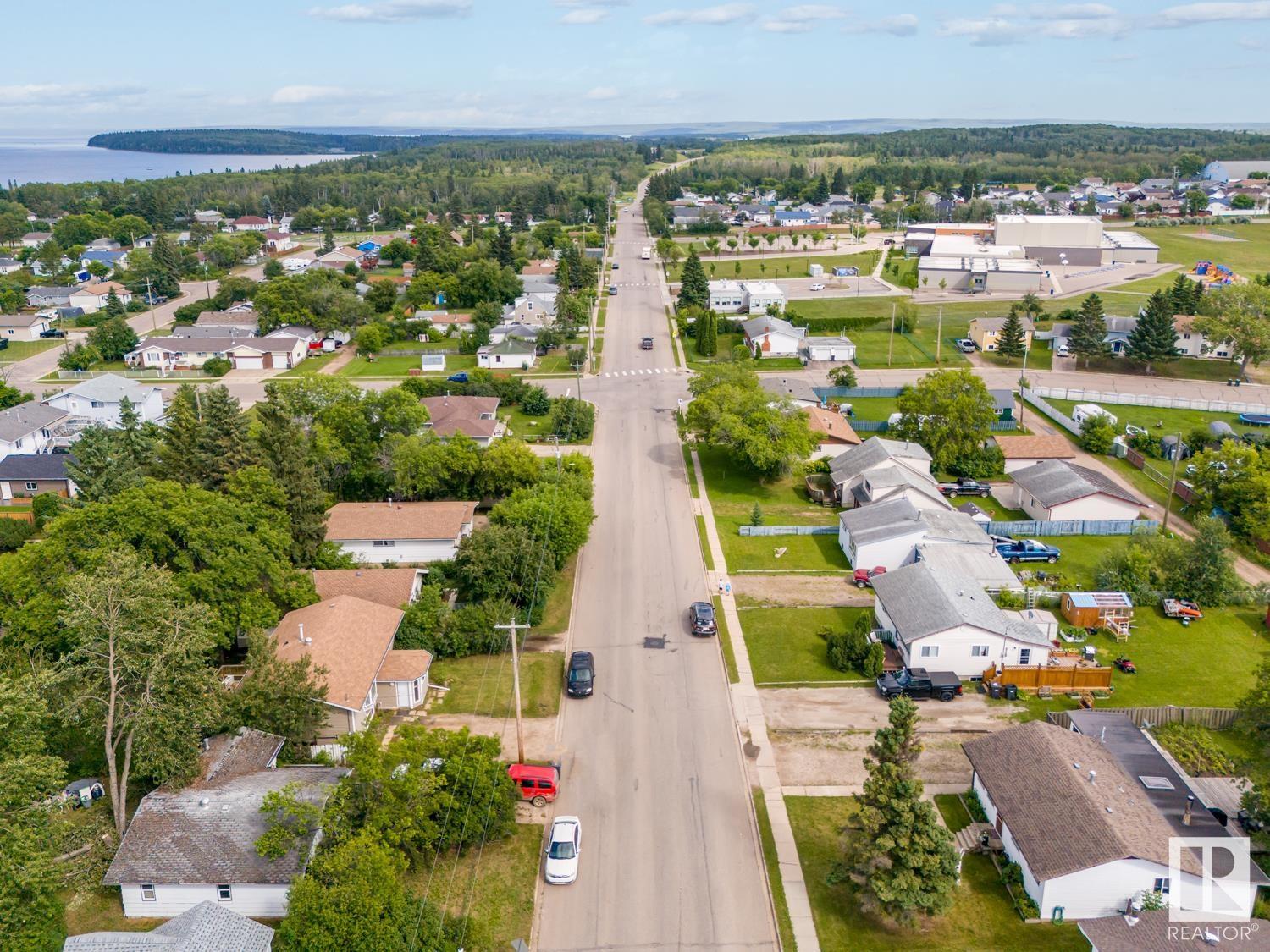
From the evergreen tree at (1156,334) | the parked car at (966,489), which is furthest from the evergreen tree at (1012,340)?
the parked car at (966,489)

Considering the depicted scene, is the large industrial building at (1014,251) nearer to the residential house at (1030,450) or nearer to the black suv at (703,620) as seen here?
the residential house at (1030,450)

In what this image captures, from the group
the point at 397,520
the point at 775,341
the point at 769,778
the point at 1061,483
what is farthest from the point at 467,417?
the point at 769,778

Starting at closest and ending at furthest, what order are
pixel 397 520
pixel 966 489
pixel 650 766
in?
pixel 650 766, pixel 397 520, pixel 966 489

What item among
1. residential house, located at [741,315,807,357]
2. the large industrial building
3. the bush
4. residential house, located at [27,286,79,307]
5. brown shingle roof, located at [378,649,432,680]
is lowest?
brown shingle roof, located at [378,649,432,680]

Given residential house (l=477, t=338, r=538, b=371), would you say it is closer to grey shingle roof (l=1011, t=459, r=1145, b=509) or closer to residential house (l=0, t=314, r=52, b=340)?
grey shingle roof (l=1011, t=459, r=1145, b=509)

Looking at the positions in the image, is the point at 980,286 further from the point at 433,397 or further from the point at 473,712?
the point at 473,712

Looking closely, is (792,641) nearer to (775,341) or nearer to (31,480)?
(31,480)

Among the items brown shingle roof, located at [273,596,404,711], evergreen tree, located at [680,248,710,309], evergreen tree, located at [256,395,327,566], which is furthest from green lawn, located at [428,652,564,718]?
evergreen tree, located at [680,248,710,309]
